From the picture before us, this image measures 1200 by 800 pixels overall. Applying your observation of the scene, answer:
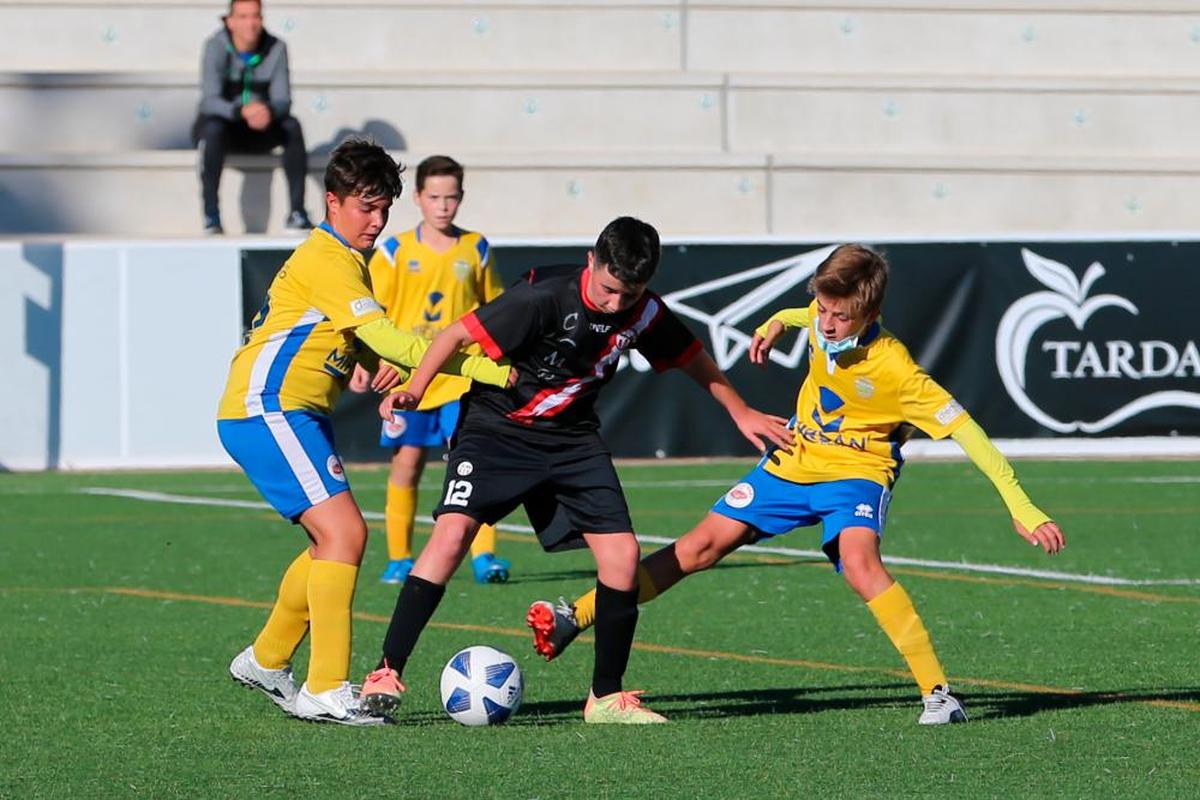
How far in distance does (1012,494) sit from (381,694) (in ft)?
6.36

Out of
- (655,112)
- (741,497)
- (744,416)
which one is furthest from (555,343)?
(655,112)

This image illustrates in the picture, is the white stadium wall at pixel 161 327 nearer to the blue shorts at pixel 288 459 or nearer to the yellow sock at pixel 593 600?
the yellow sock at pixel 593 600

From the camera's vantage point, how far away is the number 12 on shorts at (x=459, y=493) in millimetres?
6094

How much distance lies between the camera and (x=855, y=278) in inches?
237

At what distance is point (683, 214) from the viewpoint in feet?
57.8

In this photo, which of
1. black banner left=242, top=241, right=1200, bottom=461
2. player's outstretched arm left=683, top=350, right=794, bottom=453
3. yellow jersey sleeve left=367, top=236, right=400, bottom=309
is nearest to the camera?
player's outstretched arm left=683, top=350, right=794, bottom=453

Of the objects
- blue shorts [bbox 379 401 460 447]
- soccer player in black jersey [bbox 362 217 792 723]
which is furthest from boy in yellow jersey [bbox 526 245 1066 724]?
blue shorts [bbox 379 401 460 447]

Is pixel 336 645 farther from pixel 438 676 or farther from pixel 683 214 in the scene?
pixel 683 214

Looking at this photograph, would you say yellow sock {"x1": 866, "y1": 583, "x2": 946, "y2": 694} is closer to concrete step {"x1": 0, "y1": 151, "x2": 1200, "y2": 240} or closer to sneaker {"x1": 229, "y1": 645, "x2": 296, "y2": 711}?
sneaker {"x1": 229, "y1": 645, "x2": 296, "y2": 711}

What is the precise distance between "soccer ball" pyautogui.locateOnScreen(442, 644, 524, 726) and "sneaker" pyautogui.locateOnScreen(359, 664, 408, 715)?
0.53 ft

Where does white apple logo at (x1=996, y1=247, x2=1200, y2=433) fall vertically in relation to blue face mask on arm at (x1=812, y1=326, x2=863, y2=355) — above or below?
above

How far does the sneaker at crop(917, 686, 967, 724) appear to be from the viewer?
5.88m

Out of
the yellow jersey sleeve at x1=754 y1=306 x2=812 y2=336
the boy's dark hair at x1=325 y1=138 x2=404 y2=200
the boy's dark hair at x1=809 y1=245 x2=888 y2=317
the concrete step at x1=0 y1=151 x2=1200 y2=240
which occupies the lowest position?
the yellow jersey sleeve at x1=754 y1=306 x2=812 y2=336

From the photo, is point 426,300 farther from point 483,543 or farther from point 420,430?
point 483,543
